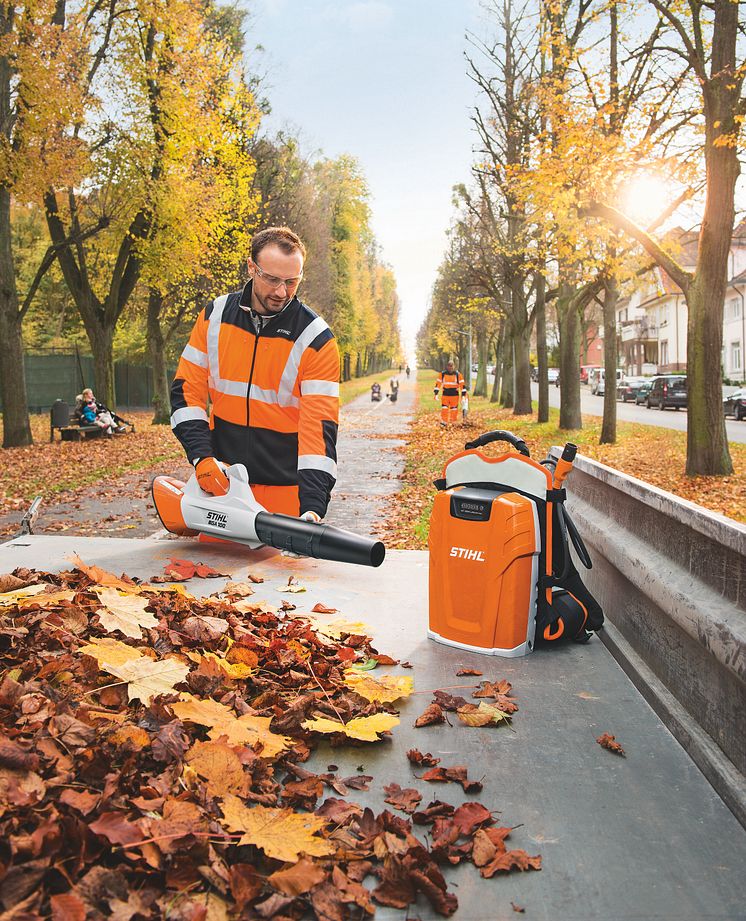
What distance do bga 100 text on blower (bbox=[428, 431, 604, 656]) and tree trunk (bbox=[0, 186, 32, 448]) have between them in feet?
55.4

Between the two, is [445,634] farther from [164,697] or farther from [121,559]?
[121,559]

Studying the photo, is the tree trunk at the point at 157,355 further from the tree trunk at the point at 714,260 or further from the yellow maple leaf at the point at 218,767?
the yellow maple leaf at the point at 218,767

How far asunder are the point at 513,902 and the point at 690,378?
1228 centimetres

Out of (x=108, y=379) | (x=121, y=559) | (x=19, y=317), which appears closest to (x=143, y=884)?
(x=121, y=559)

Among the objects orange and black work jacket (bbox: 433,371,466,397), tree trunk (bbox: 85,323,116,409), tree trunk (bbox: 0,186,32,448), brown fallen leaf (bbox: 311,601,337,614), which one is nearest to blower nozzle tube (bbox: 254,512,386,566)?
brown fallen leaf (bbox: 311,601,337,614)

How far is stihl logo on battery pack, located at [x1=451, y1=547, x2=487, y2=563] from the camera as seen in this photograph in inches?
139

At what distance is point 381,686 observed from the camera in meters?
3.05

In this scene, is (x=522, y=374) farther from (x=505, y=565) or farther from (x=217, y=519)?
(x=505, y=565)

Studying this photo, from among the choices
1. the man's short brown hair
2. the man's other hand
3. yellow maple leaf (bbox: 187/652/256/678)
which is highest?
the man's short brown hair

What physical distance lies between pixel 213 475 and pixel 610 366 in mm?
16211

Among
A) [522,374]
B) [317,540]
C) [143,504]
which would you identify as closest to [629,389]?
[522,374]

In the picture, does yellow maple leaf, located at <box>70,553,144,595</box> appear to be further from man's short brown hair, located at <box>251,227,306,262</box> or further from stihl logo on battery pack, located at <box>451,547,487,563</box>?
man's short brown hair, located at <box>251,227,306,262</box>

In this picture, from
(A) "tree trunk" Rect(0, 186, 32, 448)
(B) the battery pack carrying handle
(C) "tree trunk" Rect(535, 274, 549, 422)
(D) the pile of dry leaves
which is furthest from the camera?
(C) "tree trunk" Rect(535, 274, 549, 422)

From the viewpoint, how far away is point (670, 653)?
302 cm
